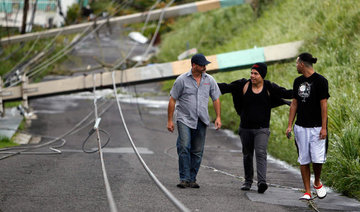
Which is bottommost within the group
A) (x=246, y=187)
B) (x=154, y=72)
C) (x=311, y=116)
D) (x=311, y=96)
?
(x=246, y=187)

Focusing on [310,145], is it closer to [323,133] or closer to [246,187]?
[323,133]

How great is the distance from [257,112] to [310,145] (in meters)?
1.06

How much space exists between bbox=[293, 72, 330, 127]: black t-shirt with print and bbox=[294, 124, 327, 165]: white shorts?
0.08 m

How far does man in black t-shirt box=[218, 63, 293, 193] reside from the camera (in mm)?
8898

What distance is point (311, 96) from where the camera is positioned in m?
8.13

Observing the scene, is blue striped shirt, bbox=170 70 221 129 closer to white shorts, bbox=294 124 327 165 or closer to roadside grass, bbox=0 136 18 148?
white shorts, bbox=294 124 327 165

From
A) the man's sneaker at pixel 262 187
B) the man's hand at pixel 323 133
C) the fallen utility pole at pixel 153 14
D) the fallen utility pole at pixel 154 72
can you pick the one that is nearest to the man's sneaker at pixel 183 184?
the man's sneaker at pixel 262 187

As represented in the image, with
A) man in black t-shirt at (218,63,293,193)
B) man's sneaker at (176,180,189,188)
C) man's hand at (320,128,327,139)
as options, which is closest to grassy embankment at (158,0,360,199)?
man's hand at (320,128,327,139)

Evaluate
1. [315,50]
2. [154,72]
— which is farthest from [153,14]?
[315,50]

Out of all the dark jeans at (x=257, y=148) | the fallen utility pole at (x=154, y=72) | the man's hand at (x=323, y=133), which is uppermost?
the fallen utility pole at (x=154, y=72)

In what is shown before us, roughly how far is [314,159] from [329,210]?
2.26 ft

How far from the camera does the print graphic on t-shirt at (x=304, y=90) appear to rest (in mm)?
8156

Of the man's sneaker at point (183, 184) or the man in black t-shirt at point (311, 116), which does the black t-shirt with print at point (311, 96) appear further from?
the man's sneaker at point (183, 184)

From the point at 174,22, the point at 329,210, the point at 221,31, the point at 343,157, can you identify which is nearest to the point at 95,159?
the point at 343,157
